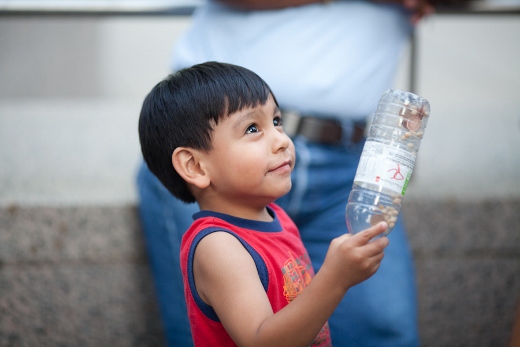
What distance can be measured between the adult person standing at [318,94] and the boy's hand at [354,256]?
0.69 m

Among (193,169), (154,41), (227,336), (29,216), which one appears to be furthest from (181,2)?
(227,336)

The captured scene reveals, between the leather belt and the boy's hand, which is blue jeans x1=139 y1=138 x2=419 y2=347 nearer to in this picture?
the leather belt

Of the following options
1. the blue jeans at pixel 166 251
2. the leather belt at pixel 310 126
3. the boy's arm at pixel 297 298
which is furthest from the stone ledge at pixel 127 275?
the boy's arm at pixel 297 298

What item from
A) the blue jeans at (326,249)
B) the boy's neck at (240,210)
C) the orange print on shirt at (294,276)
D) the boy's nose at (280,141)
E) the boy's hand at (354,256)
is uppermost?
the boy's nose at (280,141)

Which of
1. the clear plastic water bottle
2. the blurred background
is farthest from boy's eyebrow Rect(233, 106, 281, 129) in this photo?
the blurred background

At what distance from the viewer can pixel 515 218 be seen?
2.57 metres

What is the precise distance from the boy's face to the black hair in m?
0.02

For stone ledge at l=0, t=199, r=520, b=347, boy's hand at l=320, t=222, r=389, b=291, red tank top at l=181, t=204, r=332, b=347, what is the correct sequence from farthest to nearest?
stone ledge at l=0, t=199, r=520, b=347 → red tank top at l=181, t=204, r=332, b=347 → boy's hand at l=320, t=222, r=389, b=291

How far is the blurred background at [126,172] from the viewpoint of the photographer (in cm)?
243

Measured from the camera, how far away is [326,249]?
1823mm

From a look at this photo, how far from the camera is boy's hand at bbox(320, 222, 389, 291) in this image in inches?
43.3

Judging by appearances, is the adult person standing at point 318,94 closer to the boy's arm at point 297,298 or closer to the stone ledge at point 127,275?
the stone ledge at point 127,275

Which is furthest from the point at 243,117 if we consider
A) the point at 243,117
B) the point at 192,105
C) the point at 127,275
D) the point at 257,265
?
the point at 127,275

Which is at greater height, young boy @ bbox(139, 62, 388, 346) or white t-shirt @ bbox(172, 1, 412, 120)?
white t-shirt @ bbox(172, 1, 412, 120)
